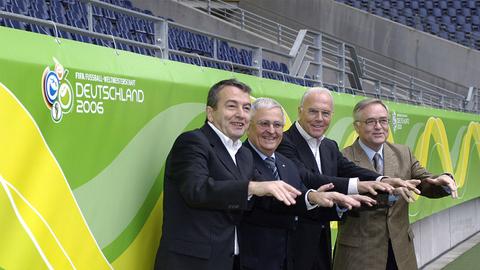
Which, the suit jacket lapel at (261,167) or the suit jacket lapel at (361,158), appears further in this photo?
the suit jacket lapel at (361,158)

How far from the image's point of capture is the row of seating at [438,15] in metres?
22.4

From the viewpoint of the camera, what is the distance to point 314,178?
387cm

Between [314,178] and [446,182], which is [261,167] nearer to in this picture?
[314,178]

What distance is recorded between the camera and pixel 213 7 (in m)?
17.3

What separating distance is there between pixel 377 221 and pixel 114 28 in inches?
248

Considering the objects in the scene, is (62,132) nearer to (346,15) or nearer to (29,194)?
(29,194)

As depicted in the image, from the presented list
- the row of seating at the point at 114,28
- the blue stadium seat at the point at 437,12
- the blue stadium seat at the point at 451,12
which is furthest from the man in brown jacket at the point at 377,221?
the blue stadium seat at the point at 451,12

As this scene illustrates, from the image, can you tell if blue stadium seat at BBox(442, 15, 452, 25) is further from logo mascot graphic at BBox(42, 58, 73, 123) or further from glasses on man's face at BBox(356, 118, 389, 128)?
logo mascot graphic at BBox(42, 58, 73, 123)

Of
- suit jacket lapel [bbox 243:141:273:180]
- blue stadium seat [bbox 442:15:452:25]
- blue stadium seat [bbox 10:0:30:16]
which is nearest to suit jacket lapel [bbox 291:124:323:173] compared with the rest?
suit jacket lapel [bbox 243:141:273:180]

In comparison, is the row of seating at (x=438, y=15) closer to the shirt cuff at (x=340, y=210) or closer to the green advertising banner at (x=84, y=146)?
the green advertising banner at (x=84, y=146)

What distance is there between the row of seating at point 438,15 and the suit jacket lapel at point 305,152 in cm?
1868

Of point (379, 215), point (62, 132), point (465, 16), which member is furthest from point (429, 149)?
point (465, 16)

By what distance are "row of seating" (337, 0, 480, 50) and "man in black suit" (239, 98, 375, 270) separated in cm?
1913

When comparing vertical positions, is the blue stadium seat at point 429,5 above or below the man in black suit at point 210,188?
above
